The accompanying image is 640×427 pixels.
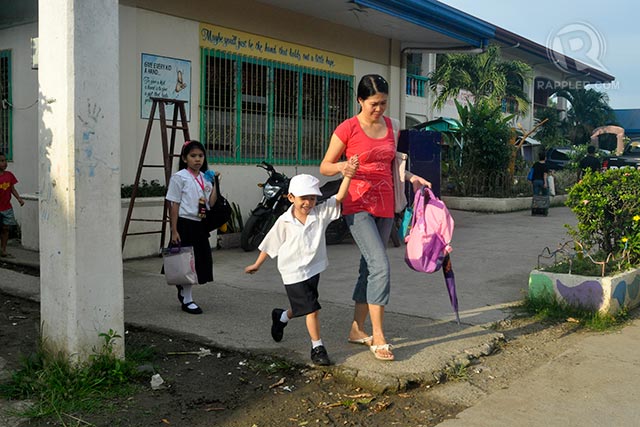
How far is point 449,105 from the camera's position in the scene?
26.1 metres

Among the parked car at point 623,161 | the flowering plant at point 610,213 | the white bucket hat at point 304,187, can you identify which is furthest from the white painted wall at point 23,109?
the parked car at point 623,161

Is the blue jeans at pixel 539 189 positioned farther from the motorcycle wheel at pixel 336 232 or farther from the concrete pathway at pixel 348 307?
the motorcycle wheel at pixel 336 232

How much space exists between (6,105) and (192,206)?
5423 millimetres

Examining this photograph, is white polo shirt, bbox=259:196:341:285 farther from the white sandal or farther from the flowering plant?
the flowering plant

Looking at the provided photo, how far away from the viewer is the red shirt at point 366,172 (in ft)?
15.3

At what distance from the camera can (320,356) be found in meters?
4.41

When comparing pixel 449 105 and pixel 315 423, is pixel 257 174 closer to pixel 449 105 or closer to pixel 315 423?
pixel 315 423

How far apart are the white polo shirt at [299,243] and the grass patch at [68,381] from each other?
1125mm

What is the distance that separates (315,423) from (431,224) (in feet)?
5.84

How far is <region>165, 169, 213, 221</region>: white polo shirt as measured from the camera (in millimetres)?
5629

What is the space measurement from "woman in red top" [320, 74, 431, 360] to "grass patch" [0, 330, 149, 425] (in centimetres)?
161

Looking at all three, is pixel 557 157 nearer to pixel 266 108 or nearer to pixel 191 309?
pixel 266 108

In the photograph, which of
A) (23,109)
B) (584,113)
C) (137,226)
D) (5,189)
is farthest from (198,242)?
(584,113)

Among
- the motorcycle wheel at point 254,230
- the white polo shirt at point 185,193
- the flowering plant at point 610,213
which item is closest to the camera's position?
the white polo shirt at point 185,193
